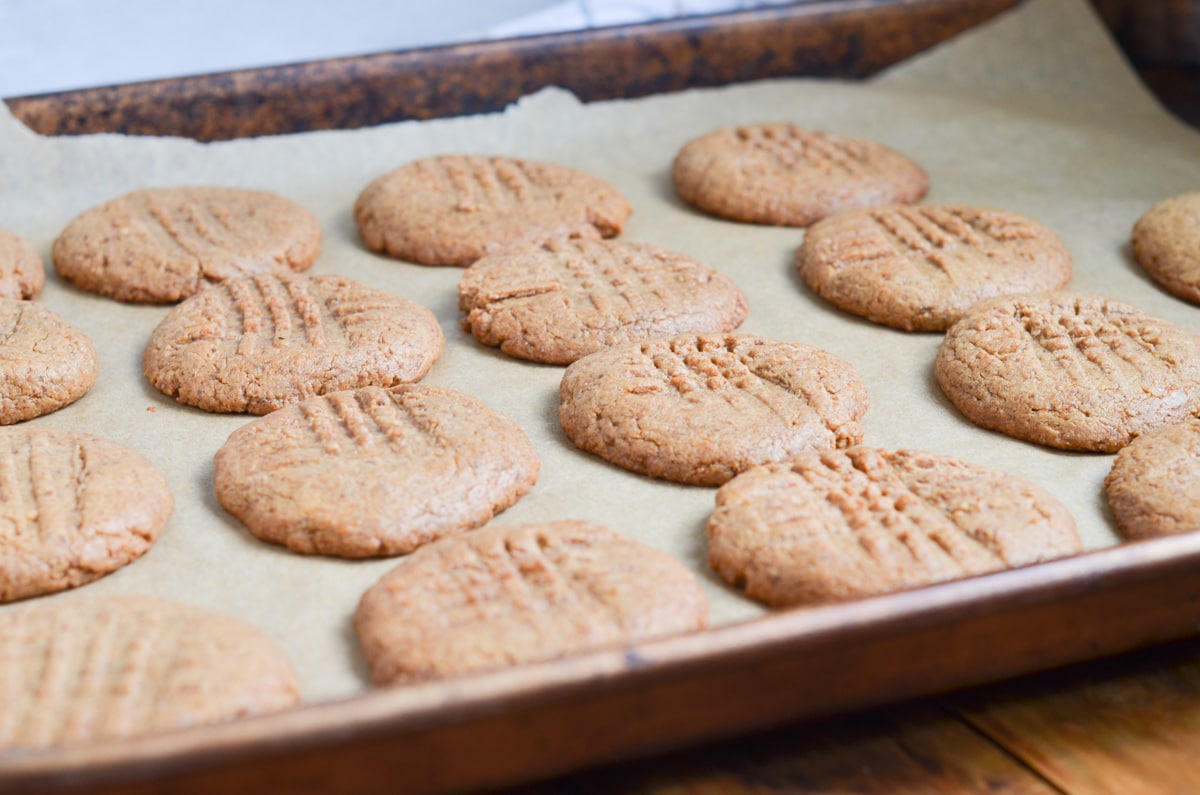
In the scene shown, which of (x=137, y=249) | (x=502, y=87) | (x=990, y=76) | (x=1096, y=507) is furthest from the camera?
(x=990, y=76)

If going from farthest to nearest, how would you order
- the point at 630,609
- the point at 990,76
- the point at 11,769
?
the point at 990,76 → the point at 630,609 → the point at 11,769

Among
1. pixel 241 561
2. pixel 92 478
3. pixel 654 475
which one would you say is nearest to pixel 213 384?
pixel 92 478

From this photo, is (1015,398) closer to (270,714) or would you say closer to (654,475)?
(654,475)

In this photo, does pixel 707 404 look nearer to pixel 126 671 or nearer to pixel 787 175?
pixel 126 671

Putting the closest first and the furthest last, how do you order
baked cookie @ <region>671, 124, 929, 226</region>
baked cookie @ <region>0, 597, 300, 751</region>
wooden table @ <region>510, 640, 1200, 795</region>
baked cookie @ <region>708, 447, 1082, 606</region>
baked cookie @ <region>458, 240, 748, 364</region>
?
baked cookie @ <region>0, 597, 300, 751</region> → wooden table @ <region>510, 640, 1200, 795</region> → baked cookie @ <region>708, 447, 1082, 606</region> → baked cookie @ <region>458, 240, 748, 364</region> → baked cookie @ <region>671, 124, 929, 226</region>

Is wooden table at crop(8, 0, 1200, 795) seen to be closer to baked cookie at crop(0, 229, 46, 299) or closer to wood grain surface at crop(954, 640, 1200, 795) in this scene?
wood grain surface at crop(954, 640, 1200, 795)

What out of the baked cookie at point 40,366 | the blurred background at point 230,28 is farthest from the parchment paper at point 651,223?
the blurred background at point 230,28

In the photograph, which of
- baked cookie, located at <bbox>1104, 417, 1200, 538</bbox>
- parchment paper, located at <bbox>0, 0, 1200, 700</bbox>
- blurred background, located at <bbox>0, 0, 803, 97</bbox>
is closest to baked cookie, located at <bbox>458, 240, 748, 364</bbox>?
parchment paper, located at <bbox>0, 0, 1200, 700</bbox>

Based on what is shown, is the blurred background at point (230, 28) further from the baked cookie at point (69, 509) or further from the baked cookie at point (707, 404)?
the baked cookie at point (69, 509)
